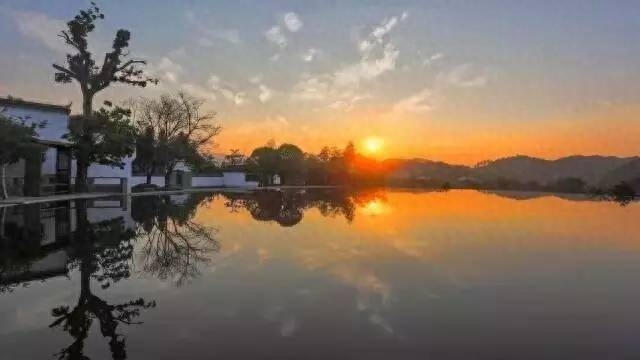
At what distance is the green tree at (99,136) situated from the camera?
94.0 ft

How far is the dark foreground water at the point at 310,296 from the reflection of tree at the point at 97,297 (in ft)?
0.09

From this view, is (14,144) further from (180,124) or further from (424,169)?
(424,169)

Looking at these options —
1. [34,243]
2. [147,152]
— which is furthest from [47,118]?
[34,243]

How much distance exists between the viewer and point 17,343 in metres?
4.61

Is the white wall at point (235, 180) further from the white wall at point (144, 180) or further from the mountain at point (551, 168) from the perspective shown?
the mountain at point (551, 168)

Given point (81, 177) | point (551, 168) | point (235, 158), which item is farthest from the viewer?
point (551, 168)

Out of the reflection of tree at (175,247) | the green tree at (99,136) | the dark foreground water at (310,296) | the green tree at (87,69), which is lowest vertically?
the dark foreground water at (310,296)

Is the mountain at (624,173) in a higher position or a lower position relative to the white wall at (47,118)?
lower

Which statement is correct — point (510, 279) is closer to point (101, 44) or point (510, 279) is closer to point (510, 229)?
point (510, 229)

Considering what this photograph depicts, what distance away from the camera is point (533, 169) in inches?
3861

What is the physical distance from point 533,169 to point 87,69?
298 feet

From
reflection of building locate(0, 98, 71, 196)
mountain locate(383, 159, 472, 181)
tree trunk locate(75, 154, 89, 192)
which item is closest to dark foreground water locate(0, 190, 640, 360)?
reflection of building locate(0, 98, 71, 196)

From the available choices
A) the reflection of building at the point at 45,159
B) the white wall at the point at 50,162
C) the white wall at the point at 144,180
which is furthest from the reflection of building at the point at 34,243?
the white wall at the point at 144,180

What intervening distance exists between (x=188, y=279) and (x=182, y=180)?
4324cm
